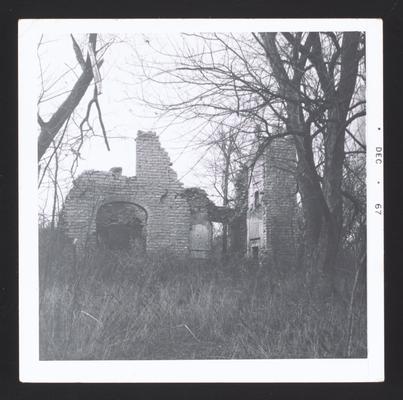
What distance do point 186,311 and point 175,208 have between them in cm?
134

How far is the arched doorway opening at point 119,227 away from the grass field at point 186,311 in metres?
0.25

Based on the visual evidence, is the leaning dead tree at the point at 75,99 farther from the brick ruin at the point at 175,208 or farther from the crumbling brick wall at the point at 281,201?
the crumbling brick wall at the point at 281,201

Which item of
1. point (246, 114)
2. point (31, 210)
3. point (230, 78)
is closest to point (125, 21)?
point (230, 78)

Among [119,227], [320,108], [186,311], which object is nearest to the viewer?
[186,311]

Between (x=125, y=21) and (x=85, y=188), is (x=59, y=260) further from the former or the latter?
(x=125, y=21)

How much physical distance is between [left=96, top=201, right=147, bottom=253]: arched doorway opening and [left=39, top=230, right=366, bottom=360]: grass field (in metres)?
0.25

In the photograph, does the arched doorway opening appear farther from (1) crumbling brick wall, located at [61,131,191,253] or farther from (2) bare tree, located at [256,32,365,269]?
(2) bare tree, located at [256,32,365,269]

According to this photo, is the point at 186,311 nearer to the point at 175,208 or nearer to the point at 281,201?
the point at 175,208

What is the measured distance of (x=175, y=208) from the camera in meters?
5.54

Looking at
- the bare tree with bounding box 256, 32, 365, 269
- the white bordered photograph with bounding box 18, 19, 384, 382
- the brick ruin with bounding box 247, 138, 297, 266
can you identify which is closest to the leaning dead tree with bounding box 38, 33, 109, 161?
the white bordered photograph with bounding box 18, 19, 384, 382

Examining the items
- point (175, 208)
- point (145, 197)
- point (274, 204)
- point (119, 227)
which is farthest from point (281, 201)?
point (119, 227)

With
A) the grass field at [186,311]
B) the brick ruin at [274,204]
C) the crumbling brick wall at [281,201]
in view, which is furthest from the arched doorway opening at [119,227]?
the crumbling brick wall at [281,201]

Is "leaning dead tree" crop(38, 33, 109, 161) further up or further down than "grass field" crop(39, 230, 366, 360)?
further up

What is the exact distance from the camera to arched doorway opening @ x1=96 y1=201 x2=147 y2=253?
506 centimetres
